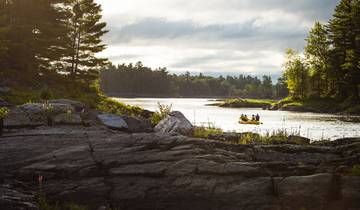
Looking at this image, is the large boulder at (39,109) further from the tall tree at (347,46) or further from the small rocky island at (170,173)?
the tall tree at (347,46)

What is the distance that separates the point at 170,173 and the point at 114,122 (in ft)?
24.9

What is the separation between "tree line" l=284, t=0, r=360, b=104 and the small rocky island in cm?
5844

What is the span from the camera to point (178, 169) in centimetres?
1068

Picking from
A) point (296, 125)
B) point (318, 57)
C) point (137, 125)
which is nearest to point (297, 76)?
point (318, 57)

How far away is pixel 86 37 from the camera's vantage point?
38438 mm

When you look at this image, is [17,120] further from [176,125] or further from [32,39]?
[32,39]

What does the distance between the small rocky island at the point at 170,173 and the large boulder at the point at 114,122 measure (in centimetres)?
364

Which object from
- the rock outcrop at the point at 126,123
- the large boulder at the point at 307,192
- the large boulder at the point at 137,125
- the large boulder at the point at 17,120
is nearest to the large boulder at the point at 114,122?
the rock outcrop at the point at 126,123

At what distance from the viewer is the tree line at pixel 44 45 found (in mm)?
30463

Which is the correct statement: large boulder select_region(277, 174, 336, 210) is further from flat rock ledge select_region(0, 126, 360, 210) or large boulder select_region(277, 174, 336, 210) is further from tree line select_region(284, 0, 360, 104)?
tree line select_region(284, 0, 360, 104)

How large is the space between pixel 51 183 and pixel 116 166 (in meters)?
1.87

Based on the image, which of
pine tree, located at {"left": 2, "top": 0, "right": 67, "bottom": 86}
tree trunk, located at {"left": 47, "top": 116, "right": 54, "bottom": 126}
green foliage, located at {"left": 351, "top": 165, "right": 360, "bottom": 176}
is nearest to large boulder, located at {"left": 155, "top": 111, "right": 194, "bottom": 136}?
tree trunk, located at {"left": 47, "top": 116, "right": 54, "bottom": 126}

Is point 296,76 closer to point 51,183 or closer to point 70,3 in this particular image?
point 70,3

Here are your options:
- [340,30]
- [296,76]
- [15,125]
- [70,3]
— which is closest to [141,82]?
[296,76]
